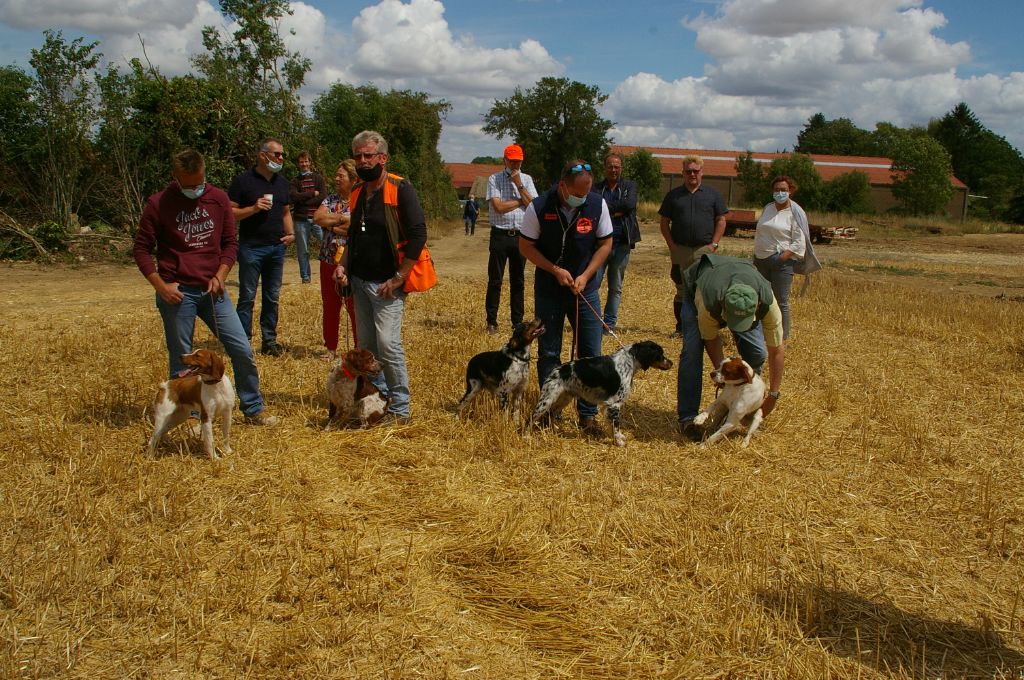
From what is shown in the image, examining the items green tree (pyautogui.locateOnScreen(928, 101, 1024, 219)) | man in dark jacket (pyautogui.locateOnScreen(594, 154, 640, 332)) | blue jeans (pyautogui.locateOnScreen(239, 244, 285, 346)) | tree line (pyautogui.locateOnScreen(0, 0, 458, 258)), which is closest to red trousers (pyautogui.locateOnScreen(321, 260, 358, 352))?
blue jeans (pyautogui.locateOnScreen(239, 244, 285, 346))

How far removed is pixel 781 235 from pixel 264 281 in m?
5.31

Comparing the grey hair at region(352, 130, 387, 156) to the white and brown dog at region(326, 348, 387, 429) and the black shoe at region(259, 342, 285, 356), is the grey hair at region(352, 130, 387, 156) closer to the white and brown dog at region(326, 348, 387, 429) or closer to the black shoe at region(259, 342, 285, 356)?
the white and brown dog at region(326, 348, 387, 429)

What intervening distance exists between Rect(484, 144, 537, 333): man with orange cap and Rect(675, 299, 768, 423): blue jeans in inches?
115

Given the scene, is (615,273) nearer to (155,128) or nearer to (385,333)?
(385,333)

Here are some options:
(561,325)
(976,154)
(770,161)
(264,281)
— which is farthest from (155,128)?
(976,154)

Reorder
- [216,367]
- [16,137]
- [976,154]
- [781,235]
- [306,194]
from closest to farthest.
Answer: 1. [216,367]
2. [781,235]
3. [306,194]
4. [16,137]
5. [976,154]

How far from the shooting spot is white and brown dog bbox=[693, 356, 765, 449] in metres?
5.68

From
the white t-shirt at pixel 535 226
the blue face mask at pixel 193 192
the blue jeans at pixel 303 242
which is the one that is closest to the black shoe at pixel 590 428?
the white t-shirt at pixel 535 226

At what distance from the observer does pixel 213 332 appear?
5680mm

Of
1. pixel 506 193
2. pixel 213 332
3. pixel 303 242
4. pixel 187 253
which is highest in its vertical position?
pixel 506 193

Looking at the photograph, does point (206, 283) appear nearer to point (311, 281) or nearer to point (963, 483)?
point (963, 483)

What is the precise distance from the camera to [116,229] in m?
16.8

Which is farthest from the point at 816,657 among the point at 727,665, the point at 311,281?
the point at 311,281

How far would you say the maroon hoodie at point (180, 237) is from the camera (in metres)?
5.38
